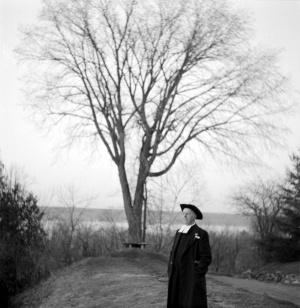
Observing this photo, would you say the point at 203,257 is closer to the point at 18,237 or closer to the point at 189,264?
the point at 189,264

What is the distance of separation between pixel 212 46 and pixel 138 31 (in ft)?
10.2

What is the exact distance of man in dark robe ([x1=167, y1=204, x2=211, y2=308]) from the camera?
8.23m

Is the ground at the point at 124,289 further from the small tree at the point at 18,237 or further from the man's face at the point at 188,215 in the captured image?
the man's face at the point at 188,215

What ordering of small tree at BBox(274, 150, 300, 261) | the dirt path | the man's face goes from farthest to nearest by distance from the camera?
small tree at BBox(274, 150, 300, 261)
the dirt path
the man's face

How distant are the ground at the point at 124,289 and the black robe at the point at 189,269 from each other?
3.03 metres

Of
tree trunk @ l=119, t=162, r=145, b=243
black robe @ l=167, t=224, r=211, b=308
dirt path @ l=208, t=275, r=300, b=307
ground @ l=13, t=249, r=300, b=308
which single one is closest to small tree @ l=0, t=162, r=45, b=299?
ground @ l=13, t=249, r=300, b=308

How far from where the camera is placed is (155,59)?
22.5 m

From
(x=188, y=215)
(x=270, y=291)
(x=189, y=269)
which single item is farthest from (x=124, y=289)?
(x=188, y=215)

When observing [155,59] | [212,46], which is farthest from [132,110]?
[212,46]

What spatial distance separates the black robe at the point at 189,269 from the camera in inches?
324

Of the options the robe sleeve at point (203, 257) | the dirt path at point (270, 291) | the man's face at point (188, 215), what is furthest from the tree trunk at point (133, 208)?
the robe sleeve at point (203, 257)

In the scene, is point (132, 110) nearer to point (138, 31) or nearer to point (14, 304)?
point (138, 31)

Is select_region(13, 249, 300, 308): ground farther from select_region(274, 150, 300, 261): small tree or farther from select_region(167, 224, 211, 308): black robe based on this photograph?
select_region(274, 150, 300, 261): small tree

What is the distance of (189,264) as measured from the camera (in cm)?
834
